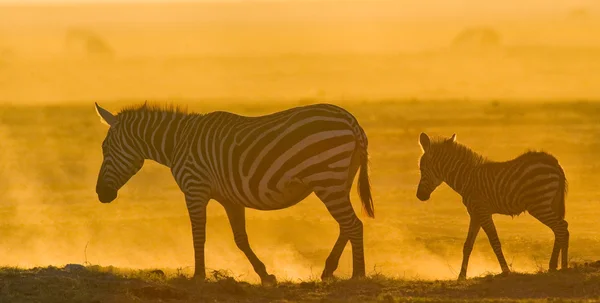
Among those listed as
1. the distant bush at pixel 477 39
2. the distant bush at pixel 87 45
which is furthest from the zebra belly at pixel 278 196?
the distant bush at pixel 477 39

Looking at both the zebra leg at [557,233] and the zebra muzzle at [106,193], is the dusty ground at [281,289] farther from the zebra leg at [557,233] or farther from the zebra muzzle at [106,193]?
the zebra muzzle at [106,193]

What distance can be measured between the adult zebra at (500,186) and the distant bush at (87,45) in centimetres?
8211

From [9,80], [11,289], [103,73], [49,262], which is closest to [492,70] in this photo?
[103,73]

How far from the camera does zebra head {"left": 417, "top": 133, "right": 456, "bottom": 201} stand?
51.4 ft

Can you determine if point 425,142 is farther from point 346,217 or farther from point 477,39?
point 477,39

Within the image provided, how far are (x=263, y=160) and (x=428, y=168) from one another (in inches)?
106

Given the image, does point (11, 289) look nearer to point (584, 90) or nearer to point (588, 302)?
point (588, 302)

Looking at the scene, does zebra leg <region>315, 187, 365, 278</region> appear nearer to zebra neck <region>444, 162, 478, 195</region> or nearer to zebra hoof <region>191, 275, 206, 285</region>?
zebra hoof <region>191, 275, 206, 285</region>

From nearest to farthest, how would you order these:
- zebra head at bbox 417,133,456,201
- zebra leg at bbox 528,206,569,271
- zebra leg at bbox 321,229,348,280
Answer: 1. zebra leg at bbox 321,229,348,280
2. zebra leg at bbox 528,206,569,271
3. zebra head at bbox 417,133,456,201

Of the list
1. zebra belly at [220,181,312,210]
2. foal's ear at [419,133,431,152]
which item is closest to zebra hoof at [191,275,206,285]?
zebra belly at [220,181,312,210]

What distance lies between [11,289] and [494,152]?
20.8m

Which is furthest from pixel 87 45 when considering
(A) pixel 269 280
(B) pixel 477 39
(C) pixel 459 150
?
(A) pixel 269 280

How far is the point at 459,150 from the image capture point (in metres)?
15.4

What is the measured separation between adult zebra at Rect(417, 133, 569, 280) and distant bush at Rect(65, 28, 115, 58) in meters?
82.1
